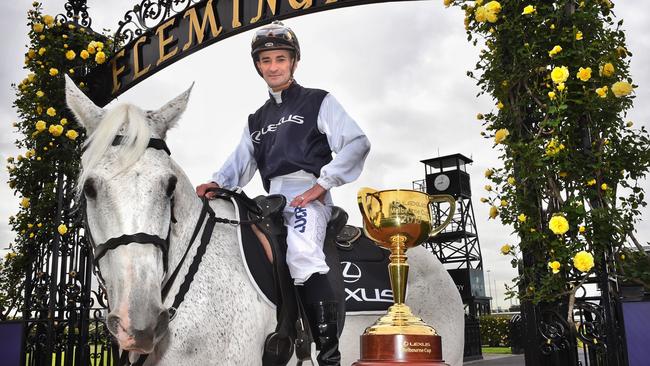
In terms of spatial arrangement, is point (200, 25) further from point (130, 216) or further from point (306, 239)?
point (130, 216)

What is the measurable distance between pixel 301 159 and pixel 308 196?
1.02 feet

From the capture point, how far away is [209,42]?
251 inches

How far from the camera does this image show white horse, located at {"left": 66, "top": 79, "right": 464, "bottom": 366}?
2.11 metres

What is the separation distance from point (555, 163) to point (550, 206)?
0.33 metres

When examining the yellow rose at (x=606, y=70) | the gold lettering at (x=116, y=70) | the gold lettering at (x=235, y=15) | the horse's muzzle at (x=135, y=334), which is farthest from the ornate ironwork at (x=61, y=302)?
the yellow rose at (x=606, y=70)

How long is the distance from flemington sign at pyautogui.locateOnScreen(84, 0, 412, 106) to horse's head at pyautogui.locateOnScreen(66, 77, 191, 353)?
3.81 m

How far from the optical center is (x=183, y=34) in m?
6.54

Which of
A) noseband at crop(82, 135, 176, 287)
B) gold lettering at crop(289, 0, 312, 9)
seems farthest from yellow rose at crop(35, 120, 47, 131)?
noseband at crop(82, 135, 176, 287)

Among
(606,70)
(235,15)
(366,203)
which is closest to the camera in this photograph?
(366,203)

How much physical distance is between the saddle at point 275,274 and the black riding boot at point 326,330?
0.34ft

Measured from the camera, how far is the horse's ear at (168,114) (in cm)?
267

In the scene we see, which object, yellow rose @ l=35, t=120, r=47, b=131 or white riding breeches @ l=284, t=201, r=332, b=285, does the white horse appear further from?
yellow rose @ l=35, t=120, r=47, b=131

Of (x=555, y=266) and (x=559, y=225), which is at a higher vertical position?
(x=559, y=225)

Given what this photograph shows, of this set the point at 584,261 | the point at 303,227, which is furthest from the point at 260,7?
the point at 584,261
